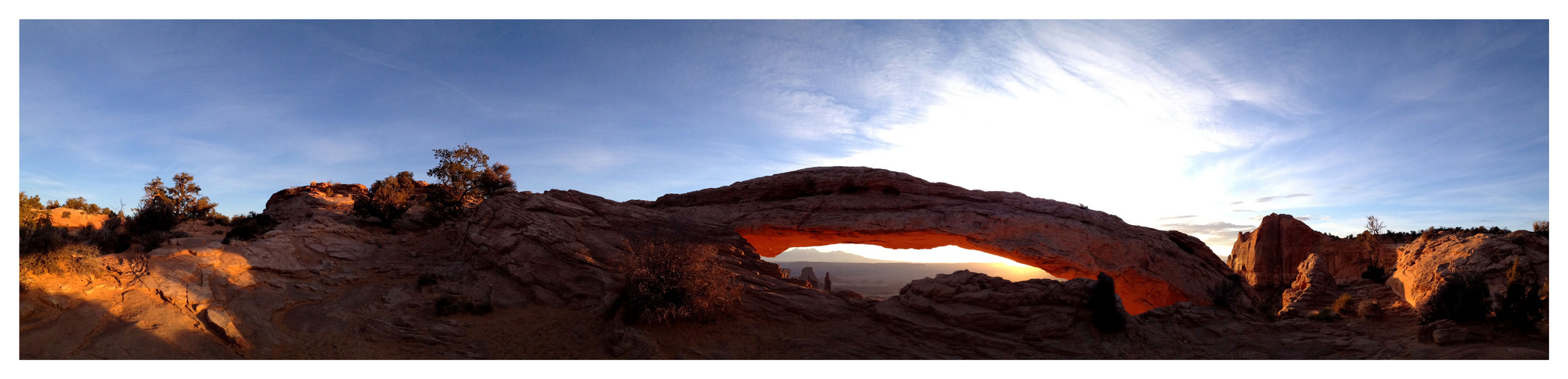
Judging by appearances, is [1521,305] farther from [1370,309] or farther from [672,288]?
[672,288]

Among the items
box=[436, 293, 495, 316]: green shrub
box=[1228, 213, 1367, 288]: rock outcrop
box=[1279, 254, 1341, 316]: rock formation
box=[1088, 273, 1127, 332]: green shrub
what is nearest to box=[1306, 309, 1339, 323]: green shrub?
box=[1279, 254, 1341, 316]: rock formation

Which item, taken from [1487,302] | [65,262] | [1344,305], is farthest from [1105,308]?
[65,262]

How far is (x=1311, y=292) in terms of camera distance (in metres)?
20.2

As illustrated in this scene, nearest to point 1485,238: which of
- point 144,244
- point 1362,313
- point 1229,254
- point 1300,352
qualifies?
point 1362,313

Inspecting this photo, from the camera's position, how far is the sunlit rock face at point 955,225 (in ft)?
68.1

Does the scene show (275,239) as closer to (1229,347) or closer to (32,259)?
(32,259)

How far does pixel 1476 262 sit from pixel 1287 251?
21373mm

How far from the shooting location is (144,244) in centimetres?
1620

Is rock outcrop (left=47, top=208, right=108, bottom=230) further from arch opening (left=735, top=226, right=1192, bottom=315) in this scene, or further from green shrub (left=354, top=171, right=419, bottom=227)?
arch opening (left=735, top=226, right=1192, bottom=315)

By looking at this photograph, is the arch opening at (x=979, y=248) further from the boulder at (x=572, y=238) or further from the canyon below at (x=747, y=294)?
the boulder at (x=572, y=238)

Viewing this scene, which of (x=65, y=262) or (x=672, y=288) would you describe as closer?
(x=65, y=262)

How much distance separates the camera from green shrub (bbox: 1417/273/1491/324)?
44.4 feet

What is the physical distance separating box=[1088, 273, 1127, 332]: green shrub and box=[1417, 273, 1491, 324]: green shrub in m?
6.73
